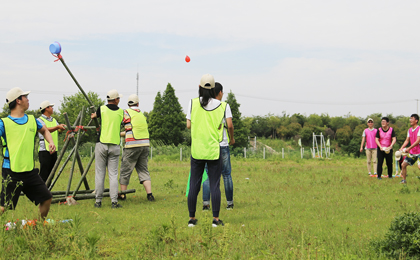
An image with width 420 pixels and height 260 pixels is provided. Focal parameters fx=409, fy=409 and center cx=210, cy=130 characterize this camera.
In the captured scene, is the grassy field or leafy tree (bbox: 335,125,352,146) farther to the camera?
leafy tree (bbox: 335,125,352,146)

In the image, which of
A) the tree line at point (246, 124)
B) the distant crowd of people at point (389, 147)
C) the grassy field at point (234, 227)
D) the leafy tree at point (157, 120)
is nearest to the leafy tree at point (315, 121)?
the tree line at point (246, 124)

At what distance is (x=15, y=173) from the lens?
5.23 meters

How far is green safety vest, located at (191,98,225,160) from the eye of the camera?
231 inches

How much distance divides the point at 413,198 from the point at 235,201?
3783 mm

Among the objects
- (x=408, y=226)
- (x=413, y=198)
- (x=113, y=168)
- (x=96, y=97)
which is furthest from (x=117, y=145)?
(x=96, y=97)

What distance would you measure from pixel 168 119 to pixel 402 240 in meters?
47.4

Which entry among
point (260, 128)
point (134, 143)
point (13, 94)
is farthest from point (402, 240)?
point (260, 128)

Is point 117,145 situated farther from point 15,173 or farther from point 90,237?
point 90,237

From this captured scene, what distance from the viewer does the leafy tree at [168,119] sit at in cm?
5088

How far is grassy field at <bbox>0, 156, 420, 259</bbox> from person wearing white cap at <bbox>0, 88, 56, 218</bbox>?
1.43 ft

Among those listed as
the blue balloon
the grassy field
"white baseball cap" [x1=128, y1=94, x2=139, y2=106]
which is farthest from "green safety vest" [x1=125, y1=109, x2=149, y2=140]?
the blue balloon

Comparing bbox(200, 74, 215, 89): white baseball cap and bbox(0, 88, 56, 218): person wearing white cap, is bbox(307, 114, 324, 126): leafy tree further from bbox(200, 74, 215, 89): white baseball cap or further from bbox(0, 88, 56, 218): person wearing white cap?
bbox(0, 88, 56, 218): person wearing white cap

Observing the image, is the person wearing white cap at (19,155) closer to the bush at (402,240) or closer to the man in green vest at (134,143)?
the man in green vest at (134,143)

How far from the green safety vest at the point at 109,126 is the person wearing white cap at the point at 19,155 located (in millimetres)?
2522
